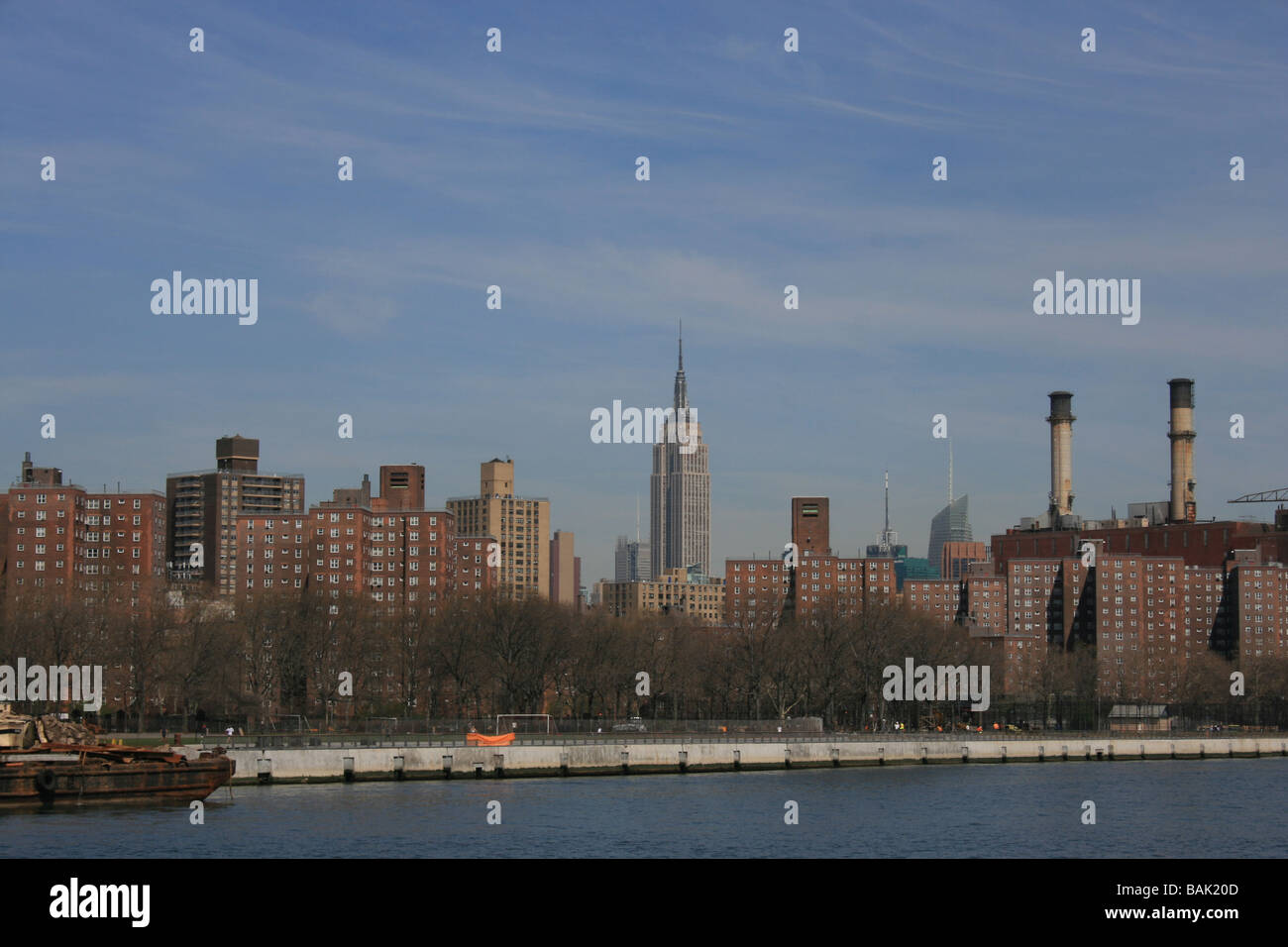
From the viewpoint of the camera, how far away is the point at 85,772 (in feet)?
224

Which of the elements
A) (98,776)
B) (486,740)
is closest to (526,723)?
(486,740)

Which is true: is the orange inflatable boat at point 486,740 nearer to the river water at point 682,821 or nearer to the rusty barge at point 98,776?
the river water at point 682,821

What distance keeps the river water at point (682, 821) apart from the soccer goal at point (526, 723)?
1853 centimetres

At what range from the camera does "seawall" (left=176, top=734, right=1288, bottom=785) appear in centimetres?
8511

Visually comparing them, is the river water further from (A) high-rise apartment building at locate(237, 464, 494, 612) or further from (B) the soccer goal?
(A) high-rise apartment building at locate(237, 464, 494, 612)

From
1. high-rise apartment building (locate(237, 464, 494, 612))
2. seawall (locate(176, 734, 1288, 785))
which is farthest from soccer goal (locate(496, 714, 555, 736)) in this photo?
high-rise apartment building (locate(237, 464, 494, 612))

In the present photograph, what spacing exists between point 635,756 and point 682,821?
31511 millimetres

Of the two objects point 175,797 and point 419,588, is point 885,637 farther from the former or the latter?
point 175,797

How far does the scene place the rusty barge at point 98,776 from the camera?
67312 millimetres

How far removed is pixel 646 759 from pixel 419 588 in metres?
89.0

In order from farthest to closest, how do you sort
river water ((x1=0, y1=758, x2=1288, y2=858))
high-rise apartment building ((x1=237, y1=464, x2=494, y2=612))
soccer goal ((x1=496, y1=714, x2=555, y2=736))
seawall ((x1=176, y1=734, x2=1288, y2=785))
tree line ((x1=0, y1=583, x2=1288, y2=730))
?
high-rise apartment building ((x1=237, y1=464, x2=494, y2=612)) < tree line ((x1=0, y1=583, x2=1288, y2=730)) < soccer goal ((x1=496, y1=714, x2=555, y2=736)) < seawall ((x1=176, y1=734, x2=1288, y2=785)) < river water ((x1=0, y1=758, x2=1288, y2=858))


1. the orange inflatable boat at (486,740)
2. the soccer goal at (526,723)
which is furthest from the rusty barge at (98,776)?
the soccer goal at (526,723)

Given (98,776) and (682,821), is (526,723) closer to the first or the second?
(682,821)
